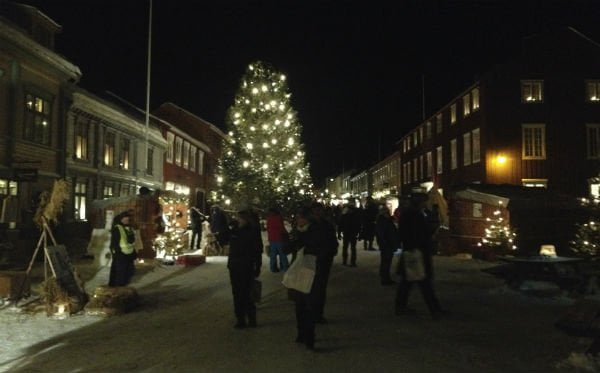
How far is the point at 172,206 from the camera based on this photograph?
747 inches

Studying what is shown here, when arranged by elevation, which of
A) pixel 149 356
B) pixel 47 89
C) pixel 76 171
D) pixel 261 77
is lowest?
pixel 149 356

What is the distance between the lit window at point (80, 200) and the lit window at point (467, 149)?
74.1 feet

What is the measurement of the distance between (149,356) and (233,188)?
89.7 ft

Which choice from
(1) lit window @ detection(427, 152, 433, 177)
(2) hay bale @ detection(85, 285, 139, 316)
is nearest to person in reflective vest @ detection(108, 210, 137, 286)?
(2) hay bale @ detection(85, 285, 139, 316)

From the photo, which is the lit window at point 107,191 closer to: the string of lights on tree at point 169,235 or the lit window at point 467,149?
the string of lights on tree at point 169,235

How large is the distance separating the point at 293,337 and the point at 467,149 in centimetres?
3127

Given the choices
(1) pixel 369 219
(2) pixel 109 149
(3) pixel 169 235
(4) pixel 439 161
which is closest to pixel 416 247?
(3) pixel 169 235

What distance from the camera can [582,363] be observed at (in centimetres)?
627

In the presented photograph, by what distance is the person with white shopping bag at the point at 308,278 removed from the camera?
7.10 m

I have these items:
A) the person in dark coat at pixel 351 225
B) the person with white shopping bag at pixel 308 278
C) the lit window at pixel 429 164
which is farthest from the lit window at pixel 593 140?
the person with white shopping bag at pixel 308 278

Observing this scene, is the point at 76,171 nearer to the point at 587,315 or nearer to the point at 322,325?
the point at 322,325

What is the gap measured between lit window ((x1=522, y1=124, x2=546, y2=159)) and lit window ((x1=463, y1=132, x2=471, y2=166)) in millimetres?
4056

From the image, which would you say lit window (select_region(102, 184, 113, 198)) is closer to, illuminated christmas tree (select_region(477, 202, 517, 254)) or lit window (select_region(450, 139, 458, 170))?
illuminated christmas tree (select_region(477, 202, 517, 254))

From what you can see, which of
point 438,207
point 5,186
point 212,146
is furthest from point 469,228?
point 212,146
